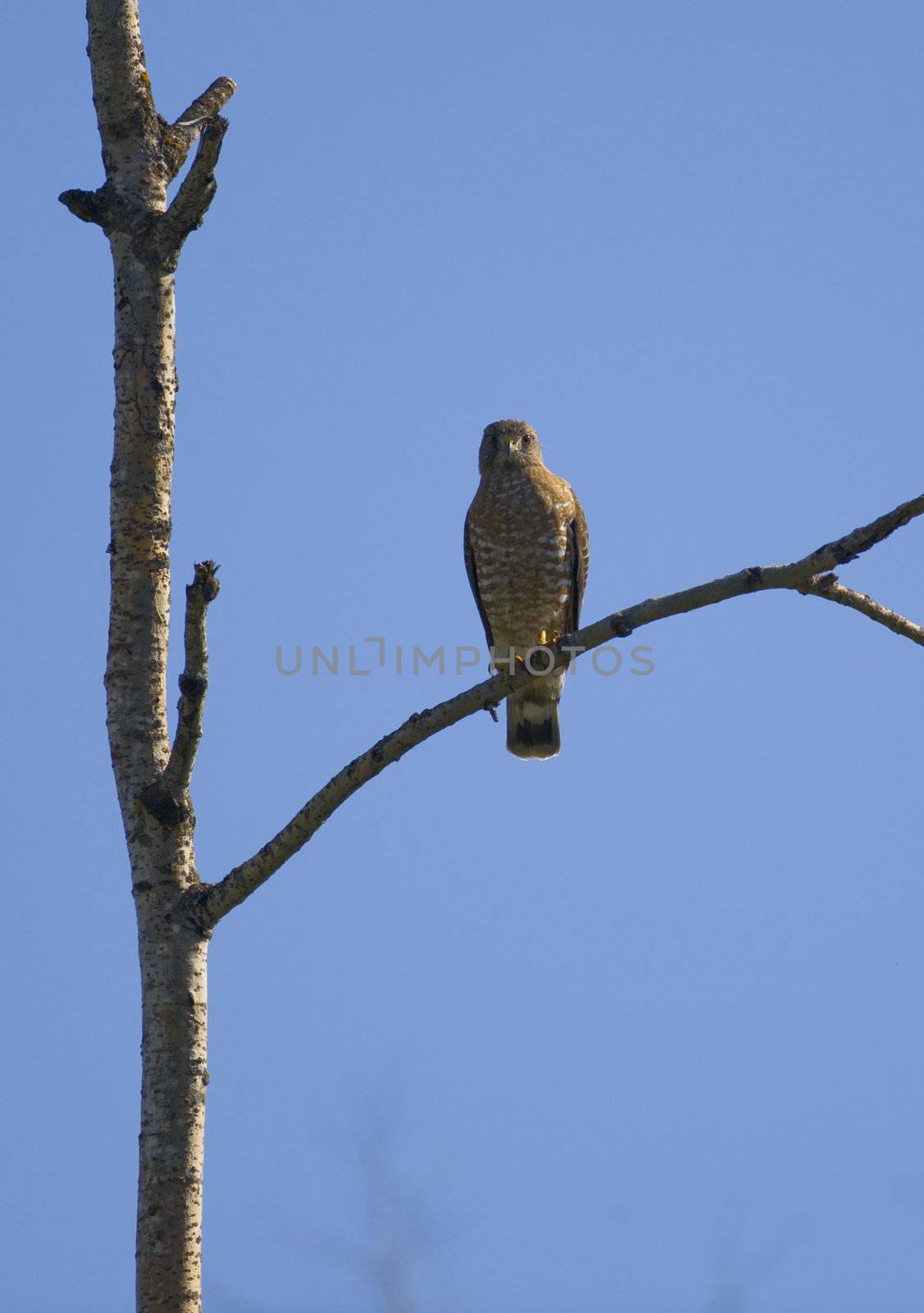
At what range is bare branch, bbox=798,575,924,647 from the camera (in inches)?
151

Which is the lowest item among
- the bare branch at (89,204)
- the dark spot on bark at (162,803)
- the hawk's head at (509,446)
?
the dark spot on bark at (162,803)

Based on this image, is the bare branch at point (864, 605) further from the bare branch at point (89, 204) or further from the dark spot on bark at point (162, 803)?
the bare branch at point (89, 204)

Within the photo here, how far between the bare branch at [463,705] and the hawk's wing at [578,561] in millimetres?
3101

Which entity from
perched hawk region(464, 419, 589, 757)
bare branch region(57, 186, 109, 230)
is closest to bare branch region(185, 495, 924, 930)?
bare branch region(57, 186, 109, 230)

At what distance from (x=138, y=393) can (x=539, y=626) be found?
3227mm

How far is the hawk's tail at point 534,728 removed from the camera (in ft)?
24.7

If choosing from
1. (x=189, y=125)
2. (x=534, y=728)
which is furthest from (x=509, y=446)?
(x=189, y=125)

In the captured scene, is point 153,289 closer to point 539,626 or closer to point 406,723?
point 406,723

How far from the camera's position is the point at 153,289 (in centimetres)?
448

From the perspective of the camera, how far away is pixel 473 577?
7.48 m

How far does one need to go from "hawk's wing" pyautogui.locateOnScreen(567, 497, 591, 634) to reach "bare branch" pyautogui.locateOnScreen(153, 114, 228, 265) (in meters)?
3.12

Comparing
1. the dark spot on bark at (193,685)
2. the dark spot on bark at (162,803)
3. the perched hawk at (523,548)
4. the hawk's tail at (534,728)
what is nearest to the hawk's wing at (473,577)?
the perched hawk at (523,548)

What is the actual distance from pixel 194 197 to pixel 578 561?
3321 mm

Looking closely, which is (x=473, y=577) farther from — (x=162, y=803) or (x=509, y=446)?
(x=162, y=803)
